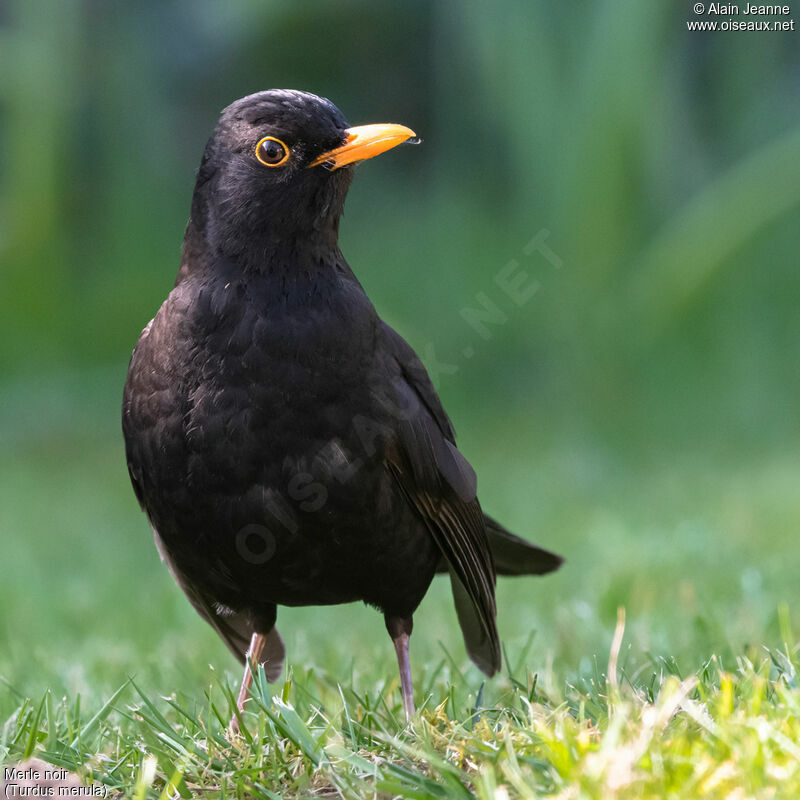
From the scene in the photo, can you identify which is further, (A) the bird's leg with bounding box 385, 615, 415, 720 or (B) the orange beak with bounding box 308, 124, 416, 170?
(A) the bird's leg with bounding box 385, 615, 415, 720

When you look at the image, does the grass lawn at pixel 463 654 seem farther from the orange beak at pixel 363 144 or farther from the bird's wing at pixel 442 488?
the orange beak at pixel 363 144

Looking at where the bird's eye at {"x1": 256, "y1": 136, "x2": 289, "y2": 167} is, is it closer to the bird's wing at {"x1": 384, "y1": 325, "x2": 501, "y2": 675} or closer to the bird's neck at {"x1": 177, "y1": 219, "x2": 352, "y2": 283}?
the bird's neck at {"x1": 177, "y1": 219, "x2": 352, "y2": 283}

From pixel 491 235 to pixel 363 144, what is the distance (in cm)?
617

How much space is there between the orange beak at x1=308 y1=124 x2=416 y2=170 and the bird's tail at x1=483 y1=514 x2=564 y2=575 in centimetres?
125

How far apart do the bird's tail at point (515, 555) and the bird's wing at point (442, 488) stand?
0.27 meters

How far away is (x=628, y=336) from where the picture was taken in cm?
864

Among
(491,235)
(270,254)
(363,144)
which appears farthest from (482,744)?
(491,235)

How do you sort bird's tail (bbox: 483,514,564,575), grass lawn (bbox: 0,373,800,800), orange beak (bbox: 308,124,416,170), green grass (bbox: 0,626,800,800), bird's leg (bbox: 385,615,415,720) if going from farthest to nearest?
bird's tail (bbox: 483,514,564,575)
bird's leg (bbox: 385,615,415,720)
orange beak (bbox: 308,124,416,170)
grass lawn (bbox: 0,373,800,800)
green grass (bbox: 0,626,800,800)

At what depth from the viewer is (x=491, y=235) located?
9.39 metres

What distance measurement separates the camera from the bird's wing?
3.35 meters

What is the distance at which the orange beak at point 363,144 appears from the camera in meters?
3.29

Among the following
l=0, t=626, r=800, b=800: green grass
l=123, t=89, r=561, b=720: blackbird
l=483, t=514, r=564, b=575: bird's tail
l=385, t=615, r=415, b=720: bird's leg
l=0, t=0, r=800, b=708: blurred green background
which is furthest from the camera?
l=0, t=0, r=800, b=708: blurred green background

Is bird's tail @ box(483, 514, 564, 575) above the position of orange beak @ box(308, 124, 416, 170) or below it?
below

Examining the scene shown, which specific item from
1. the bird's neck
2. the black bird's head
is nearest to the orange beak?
the black bird's head
